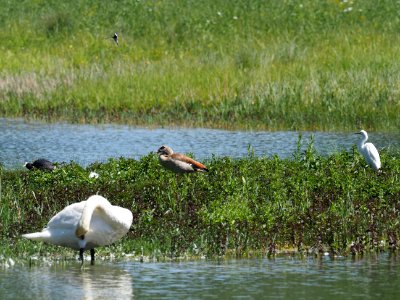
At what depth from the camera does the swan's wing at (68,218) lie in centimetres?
1298

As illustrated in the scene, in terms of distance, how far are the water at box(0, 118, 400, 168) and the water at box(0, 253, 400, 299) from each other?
8720mm

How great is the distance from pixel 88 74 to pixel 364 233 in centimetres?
1727

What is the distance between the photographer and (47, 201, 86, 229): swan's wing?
1298cm

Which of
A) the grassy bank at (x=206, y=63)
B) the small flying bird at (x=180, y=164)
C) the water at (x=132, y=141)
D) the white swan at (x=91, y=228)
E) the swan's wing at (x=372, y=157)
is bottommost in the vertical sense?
the white swan at (x=91, y=228)

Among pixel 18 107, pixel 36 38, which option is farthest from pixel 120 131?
pixel 36 38

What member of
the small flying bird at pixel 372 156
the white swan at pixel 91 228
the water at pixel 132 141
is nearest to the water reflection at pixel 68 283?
the white swan at pixel 91 228

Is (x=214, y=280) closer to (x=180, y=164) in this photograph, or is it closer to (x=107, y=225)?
(x=107, y=225)

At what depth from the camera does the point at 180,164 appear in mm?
17266

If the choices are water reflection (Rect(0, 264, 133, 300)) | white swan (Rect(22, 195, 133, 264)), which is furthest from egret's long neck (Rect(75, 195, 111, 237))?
water reflection (Rect(0, 264, 133, 300))

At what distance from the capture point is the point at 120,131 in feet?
88.2

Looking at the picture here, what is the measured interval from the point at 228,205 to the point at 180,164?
2803 mm

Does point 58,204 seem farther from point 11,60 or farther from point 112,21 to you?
point 112,21

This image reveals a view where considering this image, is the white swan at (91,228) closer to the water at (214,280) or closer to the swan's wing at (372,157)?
the water at (214,280)

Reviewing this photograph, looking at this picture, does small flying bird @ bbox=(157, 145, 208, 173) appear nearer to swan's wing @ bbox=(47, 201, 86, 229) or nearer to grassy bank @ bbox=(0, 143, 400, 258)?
grassy bank @ bbox=(0, 143, 400, 258)
